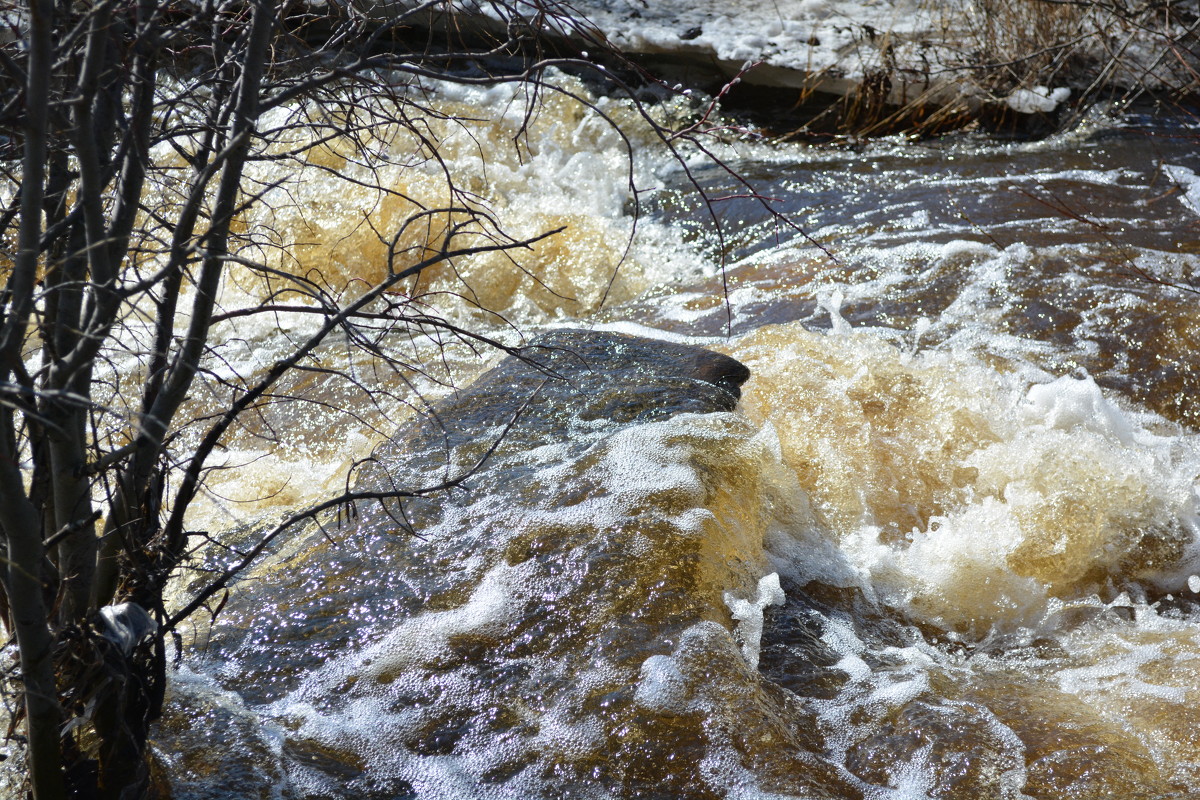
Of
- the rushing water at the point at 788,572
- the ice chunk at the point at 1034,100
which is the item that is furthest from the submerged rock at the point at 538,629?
the ice chunk at the point at 1034,100

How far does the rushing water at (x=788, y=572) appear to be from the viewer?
91.2 inches

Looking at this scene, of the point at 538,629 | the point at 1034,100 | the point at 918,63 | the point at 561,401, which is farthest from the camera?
the point at 918,63

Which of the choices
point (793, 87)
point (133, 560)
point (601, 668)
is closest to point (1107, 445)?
point (601, 668)

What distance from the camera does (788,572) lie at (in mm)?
3193

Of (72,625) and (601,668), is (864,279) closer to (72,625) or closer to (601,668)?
(601,668)

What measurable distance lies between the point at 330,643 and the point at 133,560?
75 cm

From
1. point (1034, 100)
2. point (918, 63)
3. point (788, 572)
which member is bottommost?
point (788, 572)

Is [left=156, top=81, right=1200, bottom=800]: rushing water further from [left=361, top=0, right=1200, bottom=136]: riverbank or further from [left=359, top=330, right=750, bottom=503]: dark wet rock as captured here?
[left=361, top=0, right=1200, bottom=136]: riverbank

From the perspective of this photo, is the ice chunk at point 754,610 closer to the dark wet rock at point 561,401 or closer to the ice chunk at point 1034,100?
the dark wet rock at point 561,401

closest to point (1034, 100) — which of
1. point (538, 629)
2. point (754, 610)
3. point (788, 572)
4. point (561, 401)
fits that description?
point (561, 401)

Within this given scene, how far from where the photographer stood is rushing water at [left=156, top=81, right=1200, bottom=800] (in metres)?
2.32

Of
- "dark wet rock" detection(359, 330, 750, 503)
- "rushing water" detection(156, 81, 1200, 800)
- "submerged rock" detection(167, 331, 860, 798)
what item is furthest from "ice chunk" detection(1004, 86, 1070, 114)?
"submerged rock" detection(167, 331, 860, 798)

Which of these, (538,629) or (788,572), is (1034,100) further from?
(538,629)

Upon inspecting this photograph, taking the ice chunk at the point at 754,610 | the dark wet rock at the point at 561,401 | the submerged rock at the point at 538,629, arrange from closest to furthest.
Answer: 1. the submerged rock at the point at 538,629
2. the ice chunk at the point at 754,610
3. the dark wet rock at the point at 561,401
